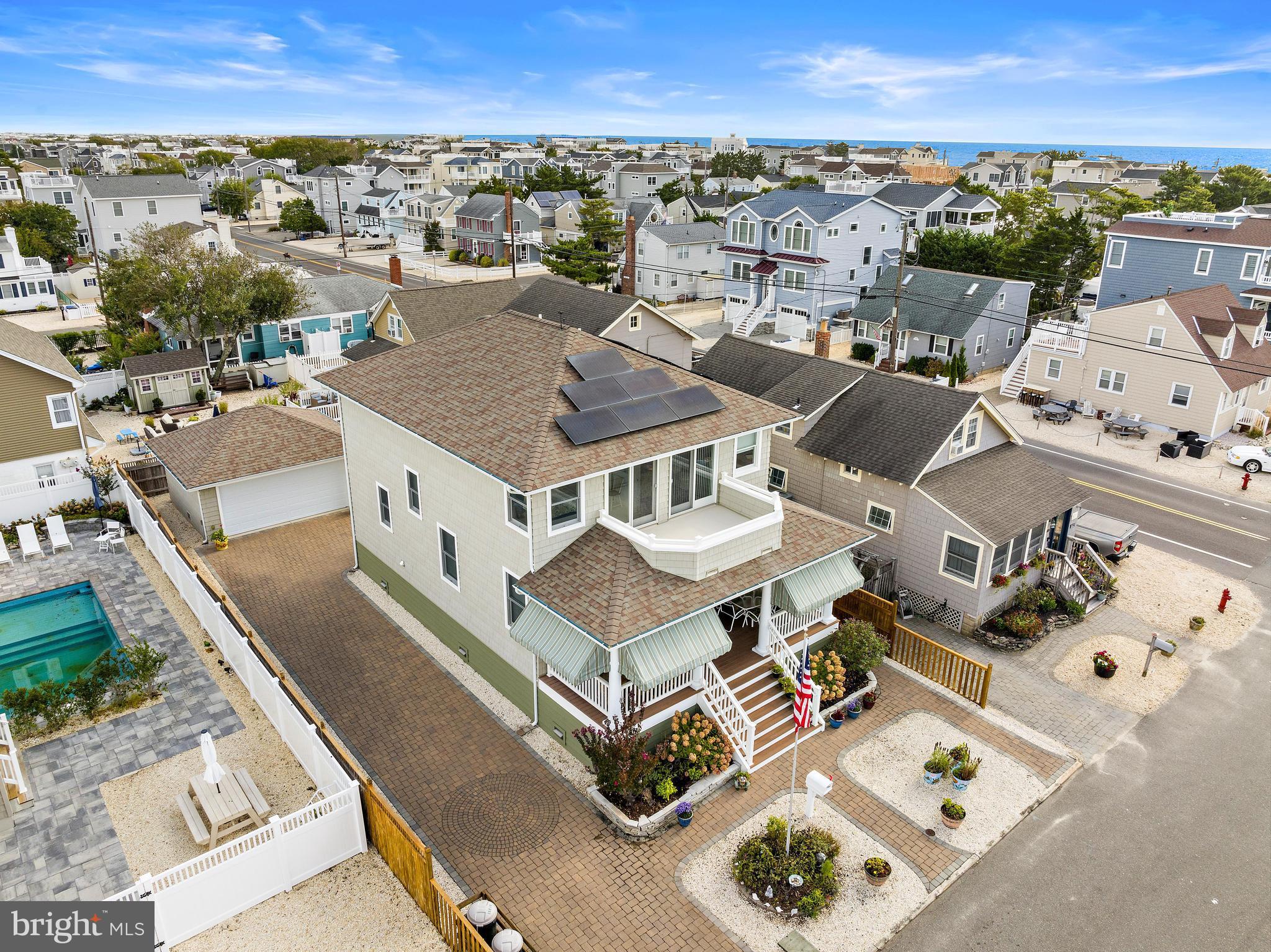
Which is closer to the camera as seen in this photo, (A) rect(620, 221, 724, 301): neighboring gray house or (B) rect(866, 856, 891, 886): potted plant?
(B) rect(866, 856, 891, 886): potted plant

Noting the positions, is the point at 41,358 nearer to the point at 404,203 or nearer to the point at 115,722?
the point at 115,722

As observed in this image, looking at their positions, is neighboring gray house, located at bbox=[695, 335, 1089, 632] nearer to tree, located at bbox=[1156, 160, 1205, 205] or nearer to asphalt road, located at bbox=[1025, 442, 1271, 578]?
asphalt road, located at bbox=[1025, 442, 1271, 578]

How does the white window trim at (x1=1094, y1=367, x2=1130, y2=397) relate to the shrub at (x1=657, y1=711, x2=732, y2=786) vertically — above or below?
above

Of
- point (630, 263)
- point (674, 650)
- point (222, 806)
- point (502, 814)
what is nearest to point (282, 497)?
point (222, 806)

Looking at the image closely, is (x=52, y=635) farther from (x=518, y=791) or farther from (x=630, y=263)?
(x=630, y=263)

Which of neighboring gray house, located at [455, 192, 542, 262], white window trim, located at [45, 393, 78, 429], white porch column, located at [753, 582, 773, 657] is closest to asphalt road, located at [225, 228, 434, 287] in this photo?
neighboring gray house, located at [455, 192, 542, 262]

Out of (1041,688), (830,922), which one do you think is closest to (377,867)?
(830,922)
